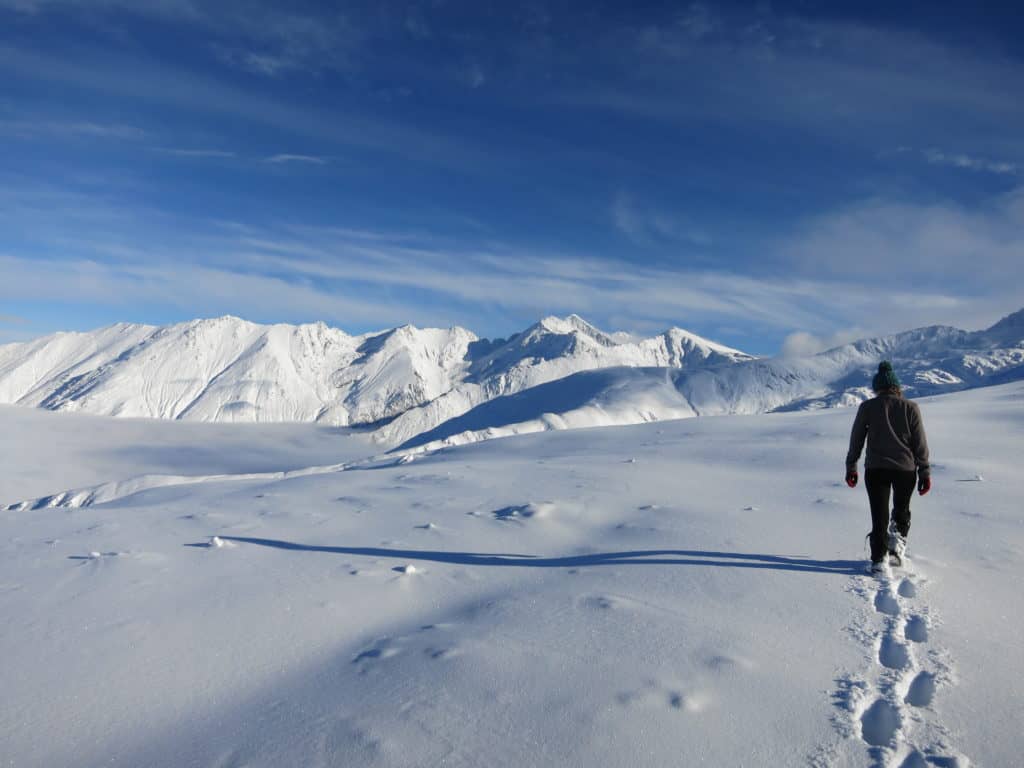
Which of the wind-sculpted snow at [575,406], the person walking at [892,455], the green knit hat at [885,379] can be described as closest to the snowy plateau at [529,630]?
the person walking at [892,455]

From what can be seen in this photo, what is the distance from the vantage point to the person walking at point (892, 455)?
6234mm

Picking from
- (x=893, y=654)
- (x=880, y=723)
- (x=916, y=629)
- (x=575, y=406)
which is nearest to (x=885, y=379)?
(x=916, y=629)

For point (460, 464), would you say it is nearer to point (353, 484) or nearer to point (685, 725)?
point (353, 484)

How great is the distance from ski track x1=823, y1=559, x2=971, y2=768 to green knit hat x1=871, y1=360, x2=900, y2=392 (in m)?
2.47

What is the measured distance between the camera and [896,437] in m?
6.43

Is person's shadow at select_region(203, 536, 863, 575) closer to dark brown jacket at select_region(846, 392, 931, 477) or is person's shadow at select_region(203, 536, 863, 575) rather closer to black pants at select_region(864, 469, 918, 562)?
black pants at select_region(864, 469, 918, 562)

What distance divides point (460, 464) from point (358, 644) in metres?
11.0

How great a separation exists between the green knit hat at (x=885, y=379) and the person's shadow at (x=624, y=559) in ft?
6.76

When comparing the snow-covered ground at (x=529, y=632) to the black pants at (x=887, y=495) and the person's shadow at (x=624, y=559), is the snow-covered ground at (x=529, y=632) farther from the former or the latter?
the black pants at (x=887, y=495)

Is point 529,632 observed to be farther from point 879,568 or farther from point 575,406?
point 575,406

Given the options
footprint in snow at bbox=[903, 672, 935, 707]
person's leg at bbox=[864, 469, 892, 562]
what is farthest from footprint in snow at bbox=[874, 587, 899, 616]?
footprint in snow at bbox=[903, 672, 935, 707]

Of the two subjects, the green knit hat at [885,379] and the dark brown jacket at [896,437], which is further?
the green knit hat at [885,379]

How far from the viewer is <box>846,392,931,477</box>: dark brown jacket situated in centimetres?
638

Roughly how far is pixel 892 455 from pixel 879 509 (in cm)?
67
